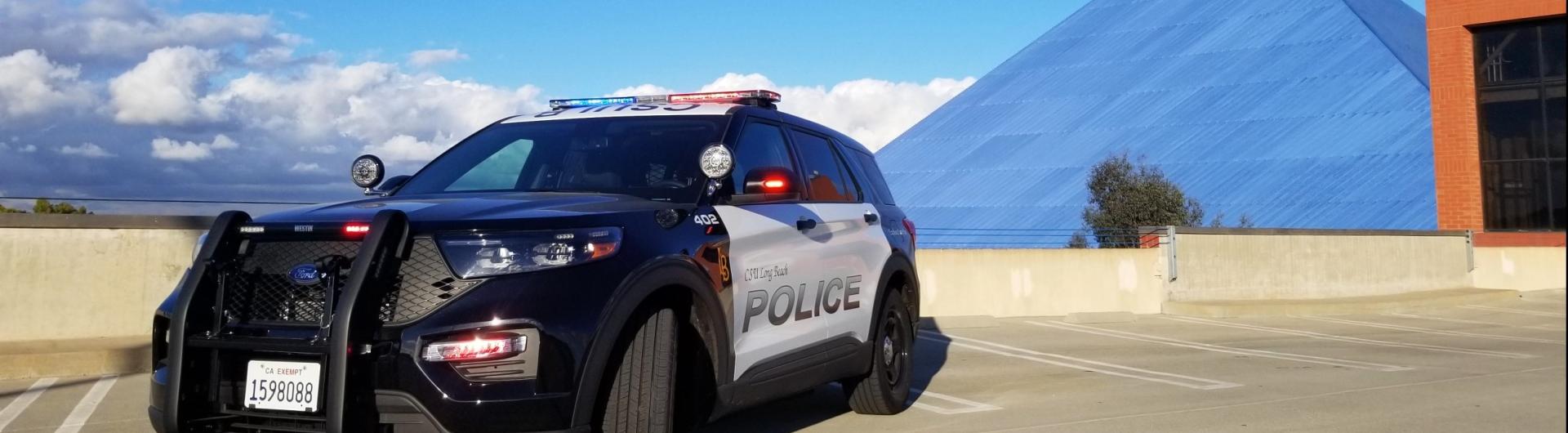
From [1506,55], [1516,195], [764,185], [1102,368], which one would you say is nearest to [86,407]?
[764,185]

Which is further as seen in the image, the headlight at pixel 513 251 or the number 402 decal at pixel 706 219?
the number 402 decal at pixel 706 219

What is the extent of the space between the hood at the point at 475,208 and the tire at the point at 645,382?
0.45 metres

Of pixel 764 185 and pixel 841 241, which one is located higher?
pixel 764 185

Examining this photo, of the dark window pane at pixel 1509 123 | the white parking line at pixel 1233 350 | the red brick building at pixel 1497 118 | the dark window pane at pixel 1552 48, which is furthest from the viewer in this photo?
the dark window pane at pixel 1509 123

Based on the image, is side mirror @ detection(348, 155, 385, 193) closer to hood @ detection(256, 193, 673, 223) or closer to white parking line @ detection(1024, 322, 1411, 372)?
hood @ detection(256, 193, 673, 223)

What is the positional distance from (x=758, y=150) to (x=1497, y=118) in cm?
3334

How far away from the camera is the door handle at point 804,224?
605cm

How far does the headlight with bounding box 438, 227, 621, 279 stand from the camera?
14.0ft

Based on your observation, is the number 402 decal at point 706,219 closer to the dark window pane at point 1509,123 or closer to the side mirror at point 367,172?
the side mirror at point 367,172

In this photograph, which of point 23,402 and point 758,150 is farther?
point 23,402

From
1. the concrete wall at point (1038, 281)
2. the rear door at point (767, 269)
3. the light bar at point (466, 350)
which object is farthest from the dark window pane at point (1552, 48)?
the light bar at point (466, 350)

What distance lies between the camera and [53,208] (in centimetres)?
1100

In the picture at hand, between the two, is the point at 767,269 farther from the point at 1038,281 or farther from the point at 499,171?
the point at 1038,281

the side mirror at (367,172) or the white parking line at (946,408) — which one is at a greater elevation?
the side mirror at (367,172)
